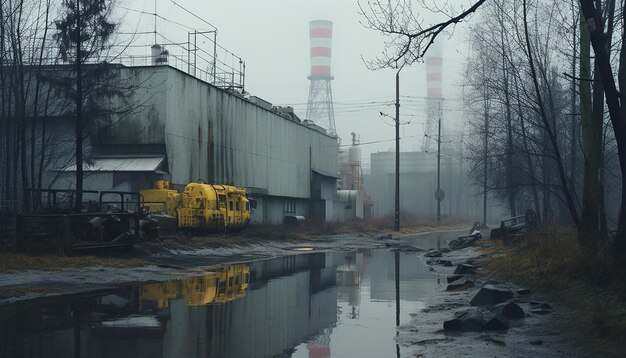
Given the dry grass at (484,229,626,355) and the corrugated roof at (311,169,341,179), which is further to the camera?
the corrugated roof at (311,169,341,179)

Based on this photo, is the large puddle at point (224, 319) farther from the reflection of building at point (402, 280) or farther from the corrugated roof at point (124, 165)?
the corrugated roof at point (124, 165)

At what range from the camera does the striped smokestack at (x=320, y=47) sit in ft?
376

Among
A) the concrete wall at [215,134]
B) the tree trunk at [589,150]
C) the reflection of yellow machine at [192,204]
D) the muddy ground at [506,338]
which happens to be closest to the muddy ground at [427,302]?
the muddy ground at [506,338]

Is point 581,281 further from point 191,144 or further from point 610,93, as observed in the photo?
point 191,144

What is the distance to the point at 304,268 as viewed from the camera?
22250 millimetres

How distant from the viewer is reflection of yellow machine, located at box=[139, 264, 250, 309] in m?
13.4

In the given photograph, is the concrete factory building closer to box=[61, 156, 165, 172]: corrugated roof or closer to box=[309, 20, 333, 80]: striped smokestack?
box=[61, 156, 165, 172]: corrugated roof

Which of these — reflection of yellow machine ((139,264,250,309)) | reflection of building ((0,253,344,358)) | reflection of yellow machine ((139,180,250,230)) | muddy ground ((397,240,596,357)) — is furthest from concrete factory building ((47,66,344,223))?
muddy ground ((397,240,596,357))

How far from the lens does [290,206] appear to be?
56.5m

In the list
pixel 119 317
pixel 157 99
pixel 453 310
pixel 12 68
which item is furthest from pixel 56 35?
pixel 453 310

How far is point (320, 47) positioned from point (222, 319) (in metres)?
108

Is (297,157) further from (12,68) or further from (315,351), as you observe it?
(315,351)

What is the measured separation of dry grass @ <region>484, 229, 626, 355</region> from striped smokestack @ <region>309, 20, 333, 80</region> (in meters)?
99.3

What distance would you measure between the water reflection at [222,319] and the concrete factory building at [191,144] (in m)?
15.6
